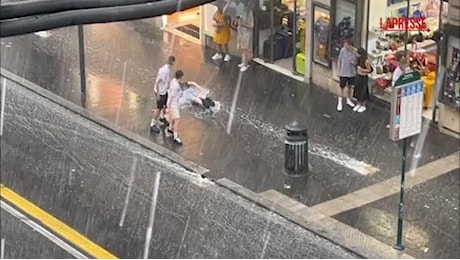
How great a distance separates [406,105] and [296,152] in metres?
3.18

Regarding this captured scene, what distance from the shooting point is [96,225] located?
12.5m

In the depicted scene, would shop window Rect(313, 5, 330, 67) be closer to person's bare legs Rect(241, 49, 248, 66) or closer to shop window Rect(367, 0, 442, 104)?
shop window Rect(367, 0, 442, 104)

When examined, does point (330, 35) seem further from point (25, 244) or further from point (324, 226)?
point (25, 244)

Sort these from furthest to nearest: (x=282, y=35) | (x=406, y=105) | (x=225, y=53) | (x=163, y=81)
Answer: (x=225, y=53) < (x=282, y=35) < (x=163, y=81) < (x=406, y=105)

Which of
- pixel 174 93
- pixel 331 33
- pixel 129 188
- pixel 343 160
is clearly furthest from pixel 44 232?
pixel 331 33

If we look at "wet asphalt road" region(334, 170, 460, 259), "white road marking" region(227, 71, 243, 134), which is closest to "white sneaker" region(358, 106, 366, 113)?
"white road marking" region(227, 71, 243, 134)

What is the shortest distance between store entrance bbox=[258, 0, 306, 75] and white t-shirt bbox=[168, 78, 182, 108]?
3870mm

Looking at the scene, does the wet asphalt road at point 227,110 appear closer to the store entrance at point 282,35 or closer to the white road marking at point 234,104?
the white road marking at point 234,104

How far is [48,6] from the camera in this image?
222 cm

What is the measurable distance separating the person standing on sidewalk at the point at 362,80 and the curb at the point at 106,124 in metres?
3.61

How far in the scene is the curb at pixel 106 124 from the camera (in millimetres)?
14312

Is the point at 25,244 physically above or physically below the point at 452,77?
below

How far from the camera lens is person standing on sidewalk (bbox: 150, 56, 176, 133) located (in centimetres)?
1501

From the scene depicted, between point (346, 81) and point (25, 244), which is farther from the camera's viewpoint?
point (346, 81)
